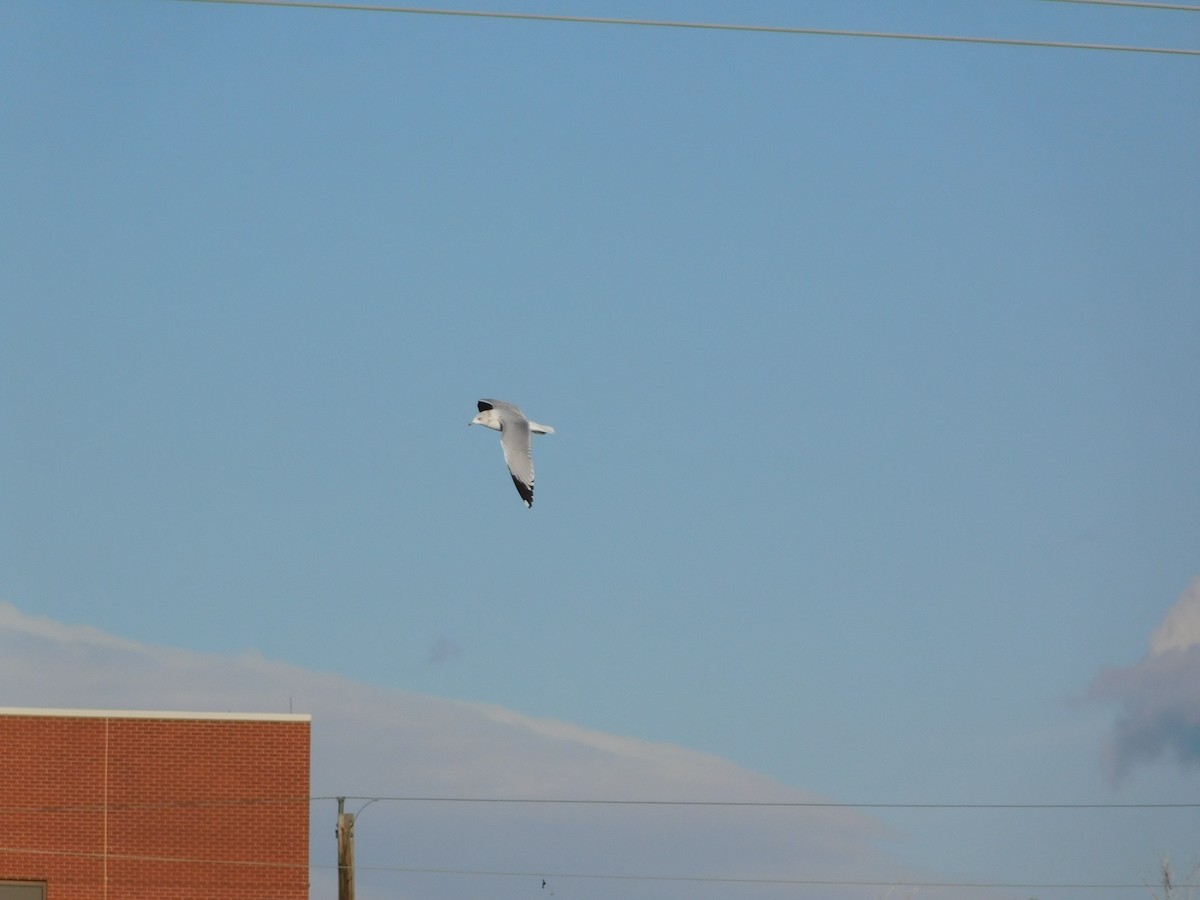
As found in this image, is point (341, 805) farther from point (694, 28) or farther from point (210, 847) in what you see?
point (694, 28)

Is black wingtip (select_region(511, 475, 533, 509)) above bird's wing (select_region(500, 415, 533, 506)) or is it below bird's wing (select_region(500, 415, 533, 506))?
below

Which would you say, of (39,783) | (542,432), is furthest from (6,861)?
(542,432)

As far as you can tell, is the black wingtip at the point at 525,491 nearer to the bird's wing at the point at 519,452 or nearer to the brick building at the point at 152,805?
the bird's wing at the point at 519,452

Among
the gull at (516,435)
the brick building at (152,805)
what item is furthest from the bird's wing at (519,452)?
the brick building at (152,805)

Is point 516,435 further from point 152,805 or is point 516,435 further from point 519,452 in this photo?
point 152,805

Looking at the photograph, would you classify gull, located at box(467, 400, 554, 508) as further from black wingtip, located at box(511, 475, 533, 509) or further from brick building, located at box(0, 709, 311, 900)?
brick building, located at box(0, 709, 311, 900)

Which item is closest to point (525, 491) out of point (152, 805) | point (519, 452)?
point (519, 452)

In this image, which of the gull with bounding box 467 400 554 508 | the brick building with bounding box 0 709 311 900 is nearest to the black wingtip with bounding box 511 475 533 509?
the gull with bounding box 467 400 554 508

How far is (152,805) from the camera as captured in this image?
992 inches

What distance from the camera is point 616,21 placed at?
17.7 metres

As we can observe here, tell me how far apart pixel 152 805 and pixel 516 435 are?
714 centimetres

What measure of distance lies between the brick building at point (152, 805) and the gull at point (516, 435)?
4.77 m

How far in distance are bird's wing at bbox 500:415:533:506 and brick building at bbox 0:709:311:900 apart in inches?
187

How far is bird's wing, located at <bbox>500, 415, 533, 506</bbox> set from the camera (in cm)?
2400
